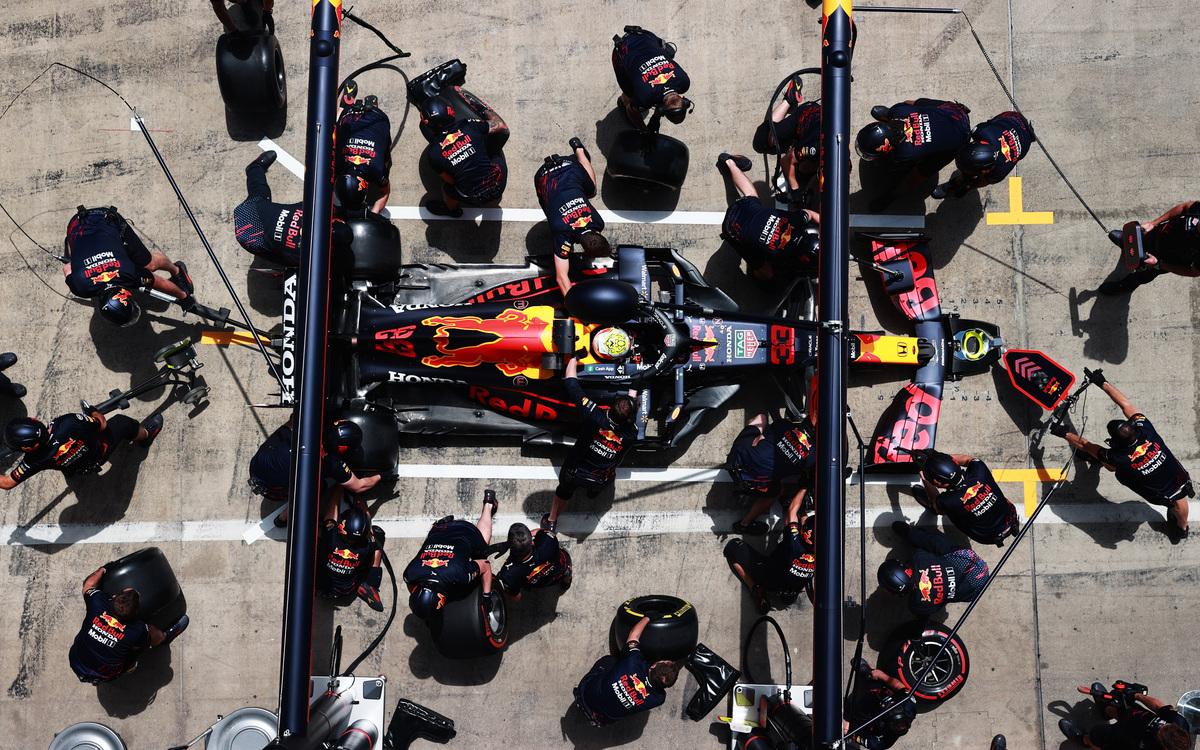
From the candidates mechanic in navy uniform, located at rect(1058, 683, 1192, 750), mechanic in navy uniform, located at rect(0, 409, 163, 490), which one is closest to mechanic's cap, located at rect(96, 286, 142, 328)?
mechanic in navy uniform, located at rect(0, 409, 163, 490)

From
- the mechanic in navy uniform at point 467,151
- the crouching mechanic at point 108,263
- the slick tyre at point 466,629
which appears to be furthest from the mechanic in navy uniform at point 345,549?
the mechanic in navy uniform at point 467,151

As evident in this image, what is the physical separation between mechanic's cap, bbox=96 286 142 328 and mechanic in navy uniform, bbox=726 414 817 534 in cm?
579

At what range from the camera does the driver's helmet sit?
7.40 metres

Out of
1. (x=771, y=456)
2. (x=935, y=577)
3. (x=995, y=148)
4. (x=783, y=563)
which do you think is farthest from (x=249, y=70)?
(x=935, y=577)

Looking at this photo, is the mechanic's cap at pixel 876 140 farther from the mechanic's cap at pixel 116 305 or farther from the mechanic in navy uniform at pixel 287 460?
the mechanic's cap at pixel 116 305

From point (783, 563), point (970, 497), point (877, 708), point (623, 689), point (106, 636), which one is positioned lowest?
point (877, 708)

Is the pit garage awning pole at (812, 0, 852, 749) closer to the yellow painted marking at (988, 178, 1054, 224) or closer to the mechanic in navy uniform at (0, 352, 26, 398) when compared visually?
the yellow painted marking at (988, 178, 1054, 224)

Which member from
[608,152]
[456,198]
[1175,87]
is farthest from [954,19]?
[456,198]

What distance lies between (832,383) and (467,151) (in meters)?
4.04

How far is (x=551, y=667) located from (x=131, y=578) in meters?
4.13

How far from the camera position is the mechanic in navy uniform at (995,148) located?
25.9ft

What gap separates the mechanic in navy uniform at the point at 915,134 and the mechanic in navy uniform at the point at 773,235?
871 mm

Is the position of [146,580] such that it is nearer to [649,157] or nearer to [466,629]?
[466,629]

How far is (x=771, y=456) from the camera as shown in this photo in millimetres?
7828
